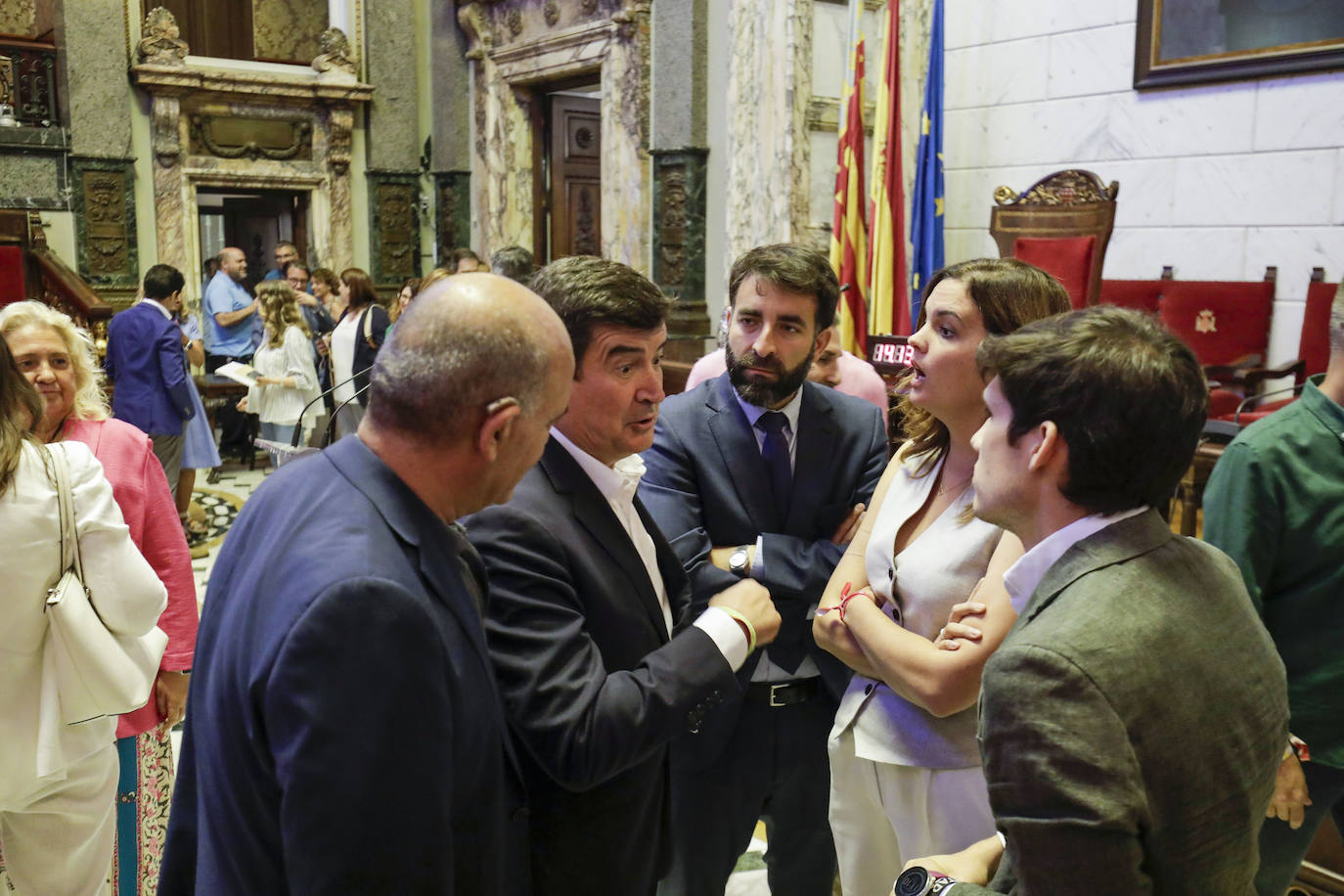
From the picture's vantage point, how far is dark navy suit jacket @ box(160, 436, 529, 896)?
105cm

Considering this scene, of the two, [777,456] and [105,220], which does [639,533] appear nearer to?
[777,456]

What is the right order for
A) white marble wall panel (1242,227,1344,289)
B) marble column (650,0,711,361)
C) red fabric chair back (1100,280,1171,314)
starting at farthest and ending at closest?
marble column (650,0,711,361), red fabric chair back (1100,280,1171,314), white marble wall panel (1242,227,1344,289)

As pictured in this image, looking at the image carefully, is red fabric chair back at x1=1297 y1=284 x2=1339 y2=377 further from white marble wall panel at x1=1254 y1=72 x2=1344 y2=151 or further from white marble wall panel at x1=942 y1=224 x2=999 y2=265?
white marble wall panel at x1=942 y1=224 x2=999 y2=265

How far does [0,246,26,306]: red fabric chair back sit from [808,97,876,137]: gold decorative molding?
651cm

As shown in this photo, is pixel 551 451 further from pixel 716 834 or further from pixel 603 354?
pixel 716 834

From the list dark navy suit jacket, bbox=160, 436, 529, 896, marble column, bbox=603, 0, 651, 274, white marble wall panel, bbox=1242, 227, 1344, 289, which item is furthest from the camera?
marble column, bbox=603, 0, 651, 274

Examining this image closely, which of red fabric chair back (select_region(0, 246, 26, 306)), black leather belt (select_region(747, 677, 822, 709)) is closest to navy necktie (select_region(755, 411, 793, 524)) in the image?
black leather belt (select_region(747, 677, 822, 709))

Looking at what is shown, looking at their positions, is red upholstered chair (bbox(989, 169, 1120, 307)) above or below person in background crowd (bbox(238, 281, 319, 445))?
above

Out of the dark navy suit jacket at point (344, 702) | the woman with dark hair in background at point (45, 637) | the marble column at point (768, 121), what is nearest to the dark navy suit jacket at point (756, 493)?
the dark navy suit jacket at point (344, 702)

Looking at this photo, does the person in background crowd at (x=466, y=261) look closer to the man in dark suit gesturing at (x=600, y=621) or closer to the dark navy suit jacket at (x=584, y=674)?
the man in dark suit gesturing at (x=600, y=621)

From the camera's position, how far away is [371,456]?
1.20 meters

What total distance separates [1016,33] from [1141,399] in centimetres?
584

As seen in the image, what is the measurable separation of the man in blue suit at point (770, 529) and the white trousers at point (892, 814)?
207 millimetres

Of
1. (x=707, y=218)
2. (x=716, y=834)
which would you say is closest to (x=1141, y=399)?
(x=716, y=834)
